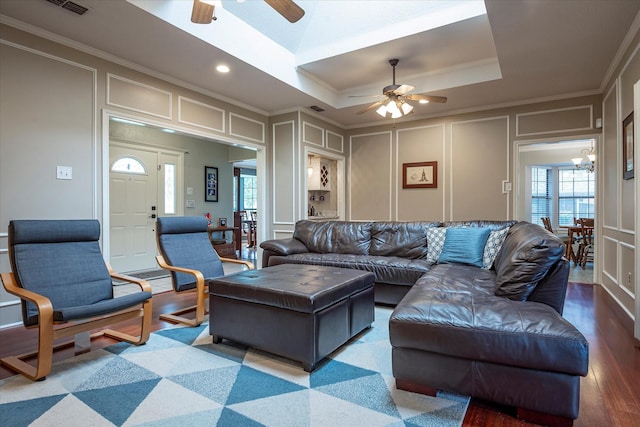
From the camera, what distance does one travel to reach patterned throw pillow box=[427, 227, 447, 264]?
3.68 meters

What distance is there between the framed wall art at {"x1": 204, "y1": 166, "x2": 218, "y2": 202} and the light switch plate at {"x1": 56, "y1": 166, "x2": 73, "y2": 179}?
3784mm

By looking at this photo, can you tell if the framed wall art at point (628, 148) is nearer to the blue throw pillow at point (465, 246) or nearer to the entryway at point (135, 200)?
the blue throw pillow at point (465, 246)

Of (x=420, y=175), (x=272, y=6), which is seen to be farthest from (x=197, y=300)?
(x=420, y=175)

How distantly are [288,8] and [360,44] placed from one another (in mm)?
1641

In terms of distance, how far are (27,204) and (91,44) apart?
1613mm

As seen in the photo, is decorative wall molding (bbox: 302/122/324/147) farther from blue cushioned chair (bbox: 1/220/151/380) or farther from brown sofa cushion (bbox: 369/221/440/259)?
blue cushioned chair (bbox: 1/220/151/380)

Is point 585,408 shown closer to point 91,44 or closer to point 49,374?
point 49,374

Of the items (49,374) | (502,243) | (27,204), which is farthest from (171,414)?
(502,243)

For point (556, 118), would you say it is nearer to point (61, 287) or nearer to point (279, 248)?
point (279, 248)

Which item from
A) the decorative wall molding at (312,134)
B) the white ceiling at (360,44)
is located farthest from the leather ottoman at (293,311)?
the decorative wall molding at (312,134)

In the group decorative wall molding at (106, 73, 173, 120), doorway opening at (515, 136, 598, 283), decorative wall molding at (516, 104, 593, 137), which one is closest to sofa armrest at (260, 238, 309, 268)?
decorative wall molding at (106, 73, 173, 120)

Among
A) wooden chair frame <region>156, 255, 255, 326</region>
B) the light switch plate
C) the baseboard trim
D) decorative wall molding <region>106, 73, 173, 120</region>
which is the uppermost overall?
decorative wall molding <region>106, 73, 173, 120</region>

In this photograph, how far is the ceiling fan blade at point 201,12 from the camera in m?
2.42

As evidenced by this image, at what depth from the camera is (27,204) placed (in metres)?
3.04
